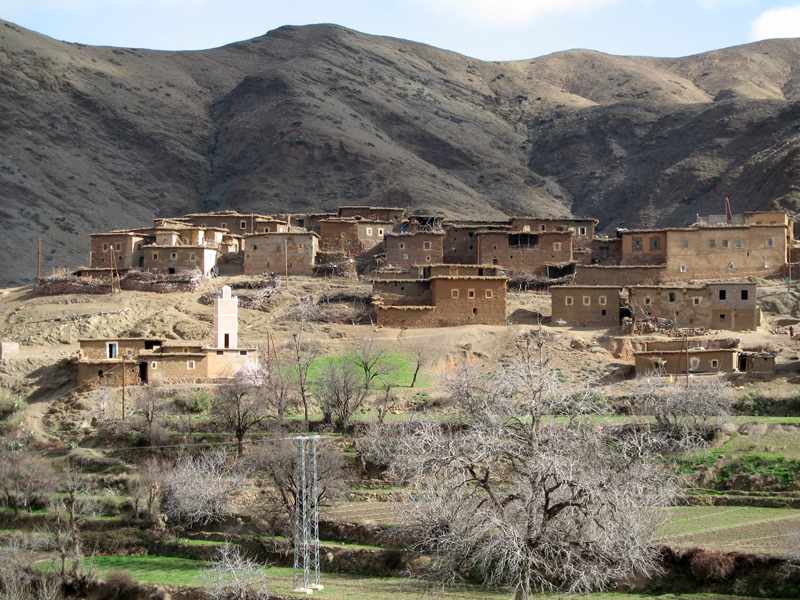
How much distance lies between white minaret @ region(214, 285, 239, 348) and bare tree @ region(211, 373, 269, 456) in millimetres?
4983

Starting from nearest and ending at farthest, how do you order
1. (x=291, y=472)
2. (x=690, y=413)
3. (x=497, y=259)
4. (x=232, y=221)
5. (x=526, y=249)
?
(x=291, y=472) → (x=690, y=413) → (x=497, y=259) → (x=526, y=249) → (x=232, y=221)

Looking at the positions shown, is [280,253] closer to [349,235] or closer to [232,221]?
Result: [349,235]

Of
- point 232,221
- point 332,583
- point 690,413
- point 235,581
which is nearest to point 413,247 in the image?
point 232,221

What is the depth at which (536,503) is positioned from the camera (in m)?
20.5

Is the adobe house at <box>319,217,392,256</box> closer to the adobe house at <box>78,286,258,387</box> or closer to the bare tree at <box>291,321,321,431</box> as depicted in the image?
the bare tree at <box>291,321,321,431</box>

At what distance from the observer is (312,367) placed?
40.3 meters

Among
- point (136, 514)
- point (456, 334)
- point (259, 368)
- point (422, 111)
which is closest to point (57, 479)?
point (136, 514)

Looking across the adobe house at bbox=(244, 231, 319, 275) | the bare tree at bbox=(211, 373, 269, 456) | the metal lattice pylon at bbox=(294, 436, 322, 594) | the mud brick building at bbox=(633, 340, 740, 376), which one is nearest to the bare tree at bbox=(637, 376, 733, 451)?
the mud brick building at bbox=(633, 340, 740, 376)

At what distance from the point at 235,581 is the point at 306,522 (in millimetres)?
2306

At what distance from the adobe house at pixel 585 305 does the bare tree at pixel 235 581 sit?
2253 cm

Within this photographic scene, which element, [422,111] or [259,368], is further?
[422,111]

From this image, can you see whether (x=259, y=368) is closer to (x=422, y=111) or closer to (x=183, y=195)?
(x=183, y=195)

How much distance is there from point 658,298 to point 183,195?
65595mm

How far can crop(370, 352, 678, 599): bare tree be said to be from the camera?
65.9 ft
